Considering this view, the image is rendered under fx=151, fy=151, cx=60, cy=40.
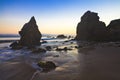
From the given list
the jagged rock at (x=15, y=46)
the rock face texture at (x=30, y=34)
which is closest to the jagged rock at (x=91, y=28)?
the rock face texture at (x=30, y=34)

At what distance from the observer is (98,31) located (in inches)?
2415

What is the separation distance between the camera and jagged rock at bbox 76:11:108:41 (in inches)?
2404

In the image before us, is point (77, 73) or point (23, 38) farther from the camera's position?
point (23, 38)

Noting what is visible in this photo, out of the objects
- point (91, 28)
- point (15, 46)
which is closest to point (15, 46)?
point (15, 46)

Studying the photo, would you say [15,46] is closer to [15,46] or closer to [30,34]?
[15,46]

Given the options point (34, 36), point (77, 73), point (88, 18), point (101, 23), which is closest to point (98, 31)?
point (101, 23)

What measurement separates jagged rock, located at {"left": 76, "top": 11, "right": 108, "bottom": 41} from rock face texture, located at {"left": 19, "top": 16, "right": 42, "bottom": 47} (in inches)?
1040

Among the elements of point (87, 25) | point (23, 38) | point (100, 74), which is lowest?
point (100, 74)

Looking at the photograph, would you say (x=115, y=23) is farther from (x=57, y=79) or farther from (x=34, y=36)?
(x=57, y=79)

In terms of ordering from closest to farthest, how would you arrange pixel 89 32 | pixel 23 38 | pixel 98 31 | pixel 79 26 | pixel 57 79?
pixel 57 79, pixel 23 38, pixel 98 31, pixel 89 32, pixel 79 26

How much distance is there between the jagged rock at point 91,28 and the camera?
61050 millimetres

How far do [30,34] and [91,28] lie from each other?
31.0 metres

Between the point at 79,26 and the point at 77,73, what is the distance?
63.3 metres

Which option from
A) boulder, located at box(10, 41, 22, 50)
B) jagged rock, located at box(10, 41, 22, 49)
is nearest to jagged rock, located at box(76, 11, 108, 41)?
jagged rock, located at box(10, 41, 22, 49)
